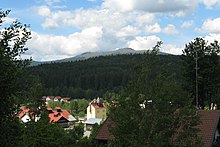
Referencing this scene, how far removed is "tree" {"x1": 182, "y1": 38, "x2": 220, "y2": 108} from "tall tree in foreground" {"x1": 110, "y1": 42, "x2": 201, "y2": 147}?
19673 millimetres

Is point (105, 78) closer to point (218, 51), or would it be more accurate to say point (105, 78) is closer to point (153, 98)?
point (218, 51)

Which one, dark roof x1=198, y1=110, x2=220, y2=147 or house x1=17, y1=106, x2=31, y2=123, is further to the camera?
dark roof x1=198, y1=110, x2=220, y2=147

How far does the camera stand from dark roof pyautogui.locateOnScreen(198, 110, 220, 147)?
19.8 meters

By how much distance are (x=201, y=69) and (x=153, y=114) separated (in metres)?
21.8

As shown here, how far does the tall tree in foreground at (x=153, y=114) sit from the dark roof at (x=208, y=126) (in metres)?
8.77

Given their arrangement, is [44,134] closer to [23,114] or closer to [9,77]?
[23,114]

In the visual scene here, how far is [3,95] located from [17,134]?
109 centimetres

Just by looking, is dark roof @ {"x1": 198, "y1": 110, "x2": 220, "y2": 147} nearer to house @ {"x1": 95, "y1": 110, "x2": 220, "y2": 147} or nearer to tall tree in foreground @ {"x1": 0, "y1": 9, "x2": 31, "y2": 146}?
house @ {"x1": 95, "y1": 110, "x2": 220, "y2": 147}

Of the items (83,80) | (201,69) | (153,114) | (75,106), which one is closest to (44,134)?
(153,114)

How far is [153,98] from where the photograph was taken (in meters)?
11.1

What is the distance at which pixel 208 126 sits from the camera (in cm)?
2083

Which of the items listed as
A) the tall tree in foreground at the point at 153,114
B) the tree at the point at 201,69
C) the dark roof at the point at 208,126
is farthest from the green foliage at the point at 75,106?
the tall tree in foreground at the point at 153,114

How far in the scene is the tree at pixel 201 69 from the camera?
3095cm

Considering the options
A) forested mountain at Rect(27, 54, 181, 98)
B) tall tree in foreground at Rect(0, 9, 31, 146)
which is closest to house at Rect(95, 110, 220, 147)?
tall tree in foreground at Rect(0, 9, 31, 146)
